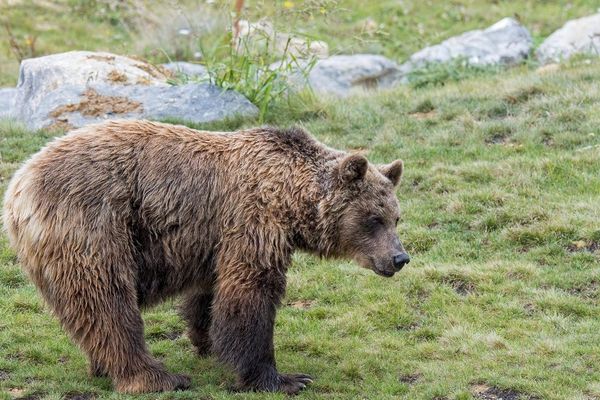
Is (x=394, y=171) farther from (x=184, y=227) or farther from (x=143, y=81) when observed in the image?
(x=143, y=81)

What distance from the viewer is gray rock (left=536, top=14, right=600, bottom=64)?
16.0 meters

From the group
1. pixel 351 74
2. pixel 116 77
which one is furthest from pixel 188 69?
pixel 351 74

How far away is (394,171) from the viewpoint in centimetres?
789

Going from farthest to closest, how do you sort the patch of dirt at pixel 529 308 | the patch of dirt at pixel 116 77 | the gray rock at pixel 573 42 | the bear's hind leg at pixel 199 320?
the gray rock at pixel 573 42, the patch of dirt at pixel 116 77, the patch of dirt at pixel 529 308, the bear's hind leg at pixel 199 320

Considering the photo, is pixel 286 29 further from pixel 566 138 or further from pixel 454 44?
pixel 454 44

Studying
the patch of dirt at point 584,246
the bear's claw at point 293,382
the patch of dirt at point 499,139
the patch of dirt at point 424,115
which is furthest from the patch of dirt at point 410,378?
the patch of dirt at point 424,115

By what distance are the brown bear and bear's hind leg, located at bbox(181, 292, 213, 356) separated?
289 millimetres

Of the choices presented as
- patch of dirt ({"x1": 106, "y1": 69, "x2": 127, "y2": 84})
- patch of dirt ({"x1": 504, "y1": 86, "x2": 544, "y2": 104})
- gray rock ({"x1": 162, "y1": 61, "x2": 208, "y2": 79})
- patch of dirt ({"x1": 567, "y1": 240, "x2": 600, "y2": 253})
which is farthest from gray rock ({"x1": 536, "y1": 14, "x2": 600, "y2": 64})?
patch of dirt ({"x1": 106, "y1": 69, "x2": 127, "y2": 84})

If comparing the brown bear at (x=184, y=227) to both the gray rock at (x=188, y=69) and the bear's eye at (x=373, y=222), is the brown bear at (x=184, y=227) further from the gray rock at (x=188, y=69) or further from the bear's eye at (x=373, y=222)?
the gray rock at (x=188, y=69)

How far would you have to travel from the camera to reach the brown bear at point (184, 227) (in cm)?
706

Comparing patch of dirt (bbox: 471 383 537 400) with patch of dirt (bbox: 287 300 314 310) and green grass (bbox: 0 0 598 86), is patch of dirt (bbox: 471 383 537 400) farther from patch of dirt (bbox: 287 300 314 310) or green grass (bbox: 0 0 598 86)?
green grass (bbox: 0 0 598 86)

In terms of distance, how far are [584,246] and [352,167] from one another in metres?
3.36

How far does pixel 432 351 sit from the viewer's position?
26.7 ft

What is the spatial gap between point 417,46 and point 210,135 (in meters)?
13.0
